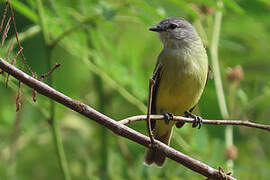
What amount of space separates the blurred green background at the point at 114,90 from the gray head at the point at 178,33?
133mm

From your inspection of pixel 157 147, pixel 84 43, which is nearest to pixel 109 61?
pixel 84 43

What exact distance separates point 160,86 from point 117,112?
4.02 ft

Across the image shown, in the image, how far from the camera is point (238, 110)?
4750mm

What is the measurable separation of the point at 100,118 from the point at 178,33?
2.72 meters

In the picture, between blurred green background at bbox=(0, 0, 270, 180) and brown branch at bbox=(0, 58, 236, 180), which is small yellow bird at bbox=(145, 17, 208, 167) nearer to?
blurred green background at bbox=(0, 0, 270, 180)

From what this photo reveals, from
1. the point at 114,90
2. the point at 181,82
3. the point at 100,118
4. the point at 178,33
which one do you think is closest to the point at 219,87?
the point at 181,82

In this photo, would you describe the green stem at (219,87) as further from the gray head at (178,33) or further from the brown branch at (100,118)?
the brown branch at (100,118)

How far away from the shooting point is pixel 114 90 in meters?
4.82

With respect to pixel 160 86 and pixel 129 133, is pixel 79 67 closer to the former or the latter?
pixel 160 86

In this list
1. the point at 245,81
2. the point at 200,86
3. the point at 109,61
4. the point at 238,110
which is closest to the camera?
the point at 200,86

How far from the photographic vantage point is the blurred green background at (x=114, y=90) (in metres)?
3.96

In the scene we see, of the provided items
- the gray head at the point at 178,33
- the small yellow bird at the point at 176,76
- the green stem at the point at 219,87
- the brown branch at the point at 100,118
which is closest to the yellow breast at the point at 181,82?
the small yellow bird at the point at 176,76

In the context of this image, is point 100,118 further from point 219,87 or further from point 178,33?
point 178,33

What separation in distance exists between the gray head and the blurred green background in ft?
0.43
